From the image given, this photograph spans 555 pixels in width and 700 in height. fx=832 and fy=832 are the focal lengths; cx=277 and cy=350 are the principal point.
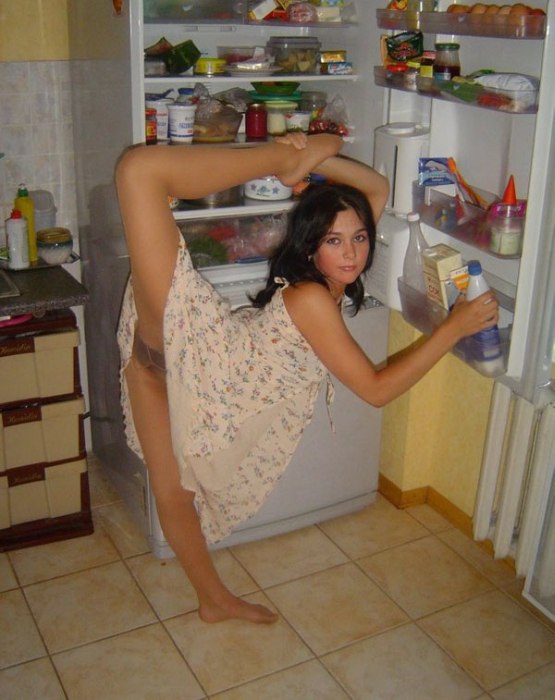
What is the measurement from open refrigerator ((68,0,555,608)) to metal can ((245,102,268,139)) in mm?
41

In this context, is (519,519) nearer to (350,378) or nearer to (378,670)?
(378,670)

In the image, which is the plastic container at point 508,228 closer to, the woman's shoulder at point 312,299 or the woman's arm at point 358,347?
the woman's arm at point 358,347

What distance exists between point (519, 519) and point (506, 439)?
23cm

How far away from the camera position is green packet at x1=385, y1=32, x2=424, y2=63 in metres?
2.05

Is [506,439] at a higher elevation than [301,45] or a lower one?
lower

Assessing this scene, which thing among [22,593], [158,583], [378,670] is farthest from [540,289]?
[22,593]

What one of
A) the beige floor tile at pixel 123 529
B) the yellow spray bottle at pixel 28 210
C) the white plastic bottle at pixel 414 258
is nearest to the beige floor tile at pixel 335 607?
the beige floor tile at pixel 123 529

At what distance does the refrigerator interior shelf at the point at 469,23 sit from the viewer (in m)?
1.59

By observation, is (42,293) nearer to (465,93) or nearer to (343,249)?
(343,249)

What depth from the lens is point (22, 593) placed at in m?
Answer: 2.33

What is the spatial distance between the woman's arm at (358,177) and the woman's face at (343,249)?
112mm

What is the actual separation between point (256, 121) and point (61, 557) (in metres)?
1.41

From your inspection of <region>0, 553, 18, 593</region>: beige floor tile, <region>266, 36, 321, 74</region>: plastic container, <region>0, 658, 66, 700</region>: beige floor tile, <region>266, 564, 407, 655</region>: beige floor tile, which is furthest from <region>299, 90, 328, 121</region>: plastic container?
<region>0, 658, 66, 700</region>: beige floor tile

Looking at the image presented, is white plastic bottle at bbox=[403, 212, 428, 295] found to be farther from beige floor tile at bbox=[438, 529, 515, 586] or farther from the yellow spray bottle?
the yellow spray bottle
